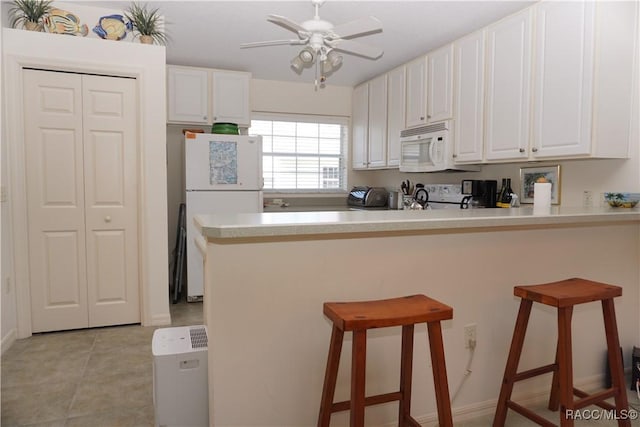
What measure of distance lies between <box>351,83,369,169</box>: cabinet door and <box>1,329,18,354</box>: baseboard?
3.72 m

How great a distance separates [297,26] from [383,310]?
1748 millimetres

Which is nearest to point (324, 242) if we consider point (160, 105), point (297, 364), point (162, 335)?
point (297, 364)

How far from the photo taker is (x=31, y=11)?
3.03 m

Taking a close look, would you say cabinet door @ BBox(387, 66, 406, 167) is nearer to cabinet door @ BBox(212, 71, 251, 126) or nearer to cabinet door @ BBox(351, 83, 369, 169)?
cabinet door @ BBox(351, 83, 369, 169)

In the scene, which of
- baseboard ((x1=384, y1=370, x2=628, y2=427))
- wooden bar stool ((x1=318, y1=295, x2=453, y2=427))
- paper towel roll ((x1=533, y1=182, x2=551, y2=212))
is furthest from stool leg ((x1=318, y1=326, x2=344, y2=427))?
paper towel roll ((x1=533, y1=182, x2=551, y2=212))

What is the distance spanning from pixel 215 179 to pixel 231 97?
3.38 feet

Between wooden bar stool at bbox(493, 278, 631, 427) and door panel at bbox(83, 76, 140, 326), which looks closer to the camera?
wooden bar stool at bbox(493, 278, 631, 427)

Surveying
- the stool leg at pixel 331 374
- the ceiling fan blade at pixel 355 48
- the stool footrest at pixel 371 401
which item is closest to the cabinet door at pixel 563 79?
the ceiling fan blade at pixel 355 48

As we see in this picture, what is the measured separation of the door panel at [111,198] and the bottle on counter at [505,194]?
296 centimetres

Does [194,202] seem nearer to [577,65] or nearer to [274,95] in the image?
[274,95]

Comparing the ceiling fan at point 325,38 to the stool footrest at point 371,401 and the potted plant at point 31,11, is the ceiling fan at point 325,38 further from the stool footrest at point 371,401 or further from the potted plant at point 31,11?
the stool footrest at point 371,401

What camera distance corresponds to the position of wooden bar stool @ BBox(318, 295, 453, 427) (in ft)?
4.60

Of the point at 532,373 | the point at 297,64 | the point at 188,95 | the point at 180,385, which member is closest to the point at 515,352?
the point at 532,373

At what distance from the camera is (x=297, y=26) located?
2.47 metres
